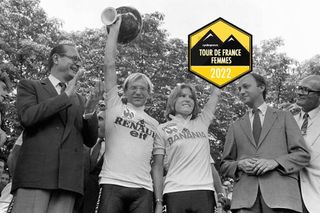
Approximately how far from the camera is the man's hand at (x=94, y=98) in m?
4.29

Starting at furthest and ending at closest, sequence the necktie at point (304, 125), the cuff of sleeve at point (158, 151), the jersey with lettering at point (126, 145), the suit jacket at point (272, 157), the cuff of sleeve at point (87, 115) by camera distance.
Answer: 1. the necktie at point (304, 125)
2. the cuff of sleeve at point (158, 151)
3. the jersey with lettering at point (126, 145)
4. the suit jacket at point (272, 157)
5. the cuff of sleeve at point (87, 115)

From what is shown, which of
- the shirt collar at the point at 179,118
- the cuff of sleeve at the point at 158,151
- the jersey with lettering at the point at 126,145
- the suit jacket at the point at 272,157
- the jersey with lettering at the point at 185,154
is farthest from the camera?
the shirt collar at the point at 179,118

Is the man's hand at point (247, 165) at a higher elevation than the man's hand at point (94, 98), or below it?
below

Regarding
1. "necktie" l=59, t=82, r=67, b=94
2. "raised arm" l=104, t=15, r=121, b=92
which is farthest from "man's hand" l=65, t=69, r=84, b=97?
"raised arm" l=104, t=15, r=121, b=92

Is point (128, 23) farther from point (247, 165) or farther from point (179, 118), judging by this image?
point (247, 165)

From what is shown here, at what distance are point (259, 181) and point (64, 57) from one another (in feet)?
8.00

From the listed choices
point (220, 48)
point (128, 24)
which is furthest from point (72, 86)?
point (220, 48)

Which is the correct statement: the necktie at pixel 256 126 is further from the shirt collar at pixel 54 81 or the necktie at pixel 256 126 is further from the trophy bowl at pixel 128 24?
A: the shirt collar at pixel 54 81

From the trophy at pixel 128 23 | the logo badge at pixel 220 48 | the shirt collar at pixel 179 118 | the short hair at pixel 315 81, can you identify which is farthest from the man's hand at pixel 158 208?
the logo badge at pixel 220 48

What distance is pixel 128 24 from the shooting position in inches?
207

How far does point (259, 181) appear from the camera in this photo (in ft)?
14.6

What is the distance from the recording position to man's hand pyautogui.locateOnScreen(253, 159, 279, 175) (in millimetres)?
4344

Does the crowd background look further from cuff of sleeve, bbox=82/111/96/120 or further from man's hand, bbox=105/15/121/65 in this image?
cuff of sleeve, bbox=82/111/96/120

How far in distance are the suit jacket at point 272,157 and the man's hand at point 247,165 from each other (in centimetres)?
10
